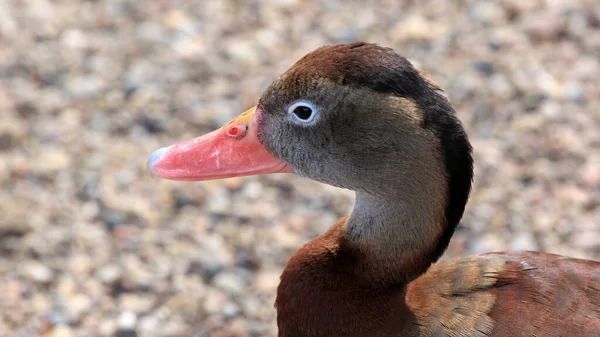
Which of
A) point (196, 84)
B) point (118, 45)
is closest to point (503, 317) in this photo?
point (196, 84)

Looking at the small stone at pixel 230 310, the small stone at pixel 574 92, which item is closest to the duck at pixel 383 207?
the small stone at pixel 230 310

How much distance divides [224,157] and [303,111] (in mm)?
313

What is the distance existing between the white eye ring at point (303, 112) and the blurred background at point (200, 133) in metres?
1.19

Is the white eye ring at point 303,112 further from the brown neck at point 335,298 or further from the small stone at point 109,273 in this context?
the small stone at point 109,273

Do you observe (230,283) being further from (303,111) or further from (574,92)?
(574,92)

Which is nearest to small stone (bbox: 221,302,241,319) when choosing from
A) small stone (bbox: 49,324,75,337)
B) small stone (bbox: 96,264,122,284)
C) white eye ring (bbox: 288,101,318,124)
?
small stone (bbox: 96,264,122,284)

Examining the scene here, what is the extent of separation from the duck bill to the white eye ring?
0.15 m

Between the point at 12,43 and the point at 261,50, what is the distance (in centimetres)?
128

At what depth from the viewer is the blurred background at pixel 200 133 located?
11.1 feet

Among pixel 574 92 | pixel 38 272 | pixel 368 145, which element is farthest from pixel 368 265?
pixel 574 92

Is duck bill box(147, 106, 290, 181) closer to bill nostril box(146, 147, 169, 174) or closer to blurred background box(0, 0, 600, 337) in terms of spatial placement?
bill nostril box(146, 147, 169, 174)

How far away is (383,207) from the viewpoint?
2.37 metres

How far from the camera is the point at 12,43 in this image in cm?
446

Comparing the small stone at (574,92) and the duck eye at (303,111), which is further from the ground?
the small stone at (574,92)
